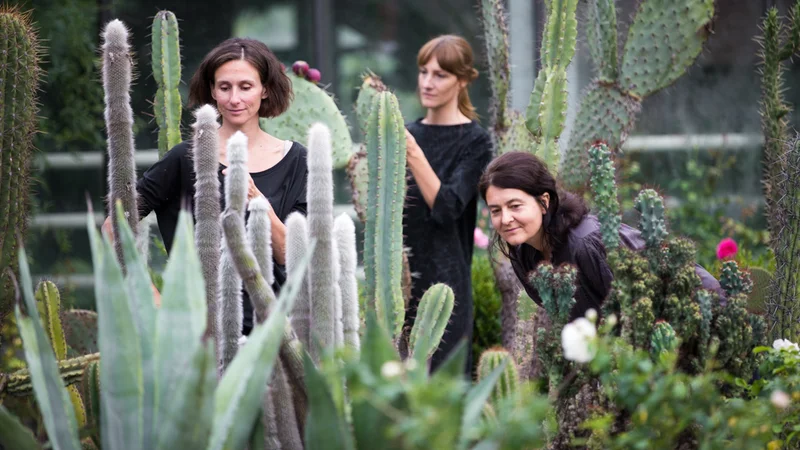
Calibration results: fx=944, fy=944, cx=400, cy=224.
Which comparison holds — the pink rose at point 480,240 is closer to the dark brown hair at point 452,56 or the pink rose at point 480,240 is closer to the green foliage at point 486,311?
the green foliage at point 486,311

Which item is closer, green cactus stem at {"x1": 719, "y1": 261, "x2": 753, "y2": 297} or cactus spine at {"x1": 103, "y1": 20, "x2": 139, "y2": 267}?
green cactus stem at {"x1": 719, "y1": 261, "x2": 753, "y2": 297}

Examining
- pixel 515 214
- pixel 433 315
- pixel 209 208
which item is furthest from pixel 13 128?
pixel 515 214

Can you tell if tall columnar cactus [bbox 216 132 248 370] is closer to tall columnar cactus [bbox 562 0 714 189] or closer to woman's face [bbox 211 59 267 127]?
woman's face [bbox 211 59 267 127]

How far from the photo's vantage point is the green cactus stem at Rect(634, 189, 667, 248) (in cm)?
243

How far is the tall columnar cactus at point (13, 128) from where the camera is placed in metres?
3.13

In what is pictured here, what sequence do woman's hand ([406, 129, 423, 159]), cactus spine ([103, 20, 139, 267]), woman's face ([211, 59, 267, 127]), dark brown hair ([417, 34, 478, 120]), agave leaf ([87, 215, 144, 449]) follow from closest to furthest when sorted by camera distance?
agave leaf ([87, 215, 144, 449]) < cactus spine ([103, 20, 139, 267]) < woman's face ([211, 59, 267, 127]) < woman's hand ([406, 129, 423, 159]) < dark brown hair ([417, 34, 478, 120])

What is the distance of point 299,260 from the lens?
2.53 meters

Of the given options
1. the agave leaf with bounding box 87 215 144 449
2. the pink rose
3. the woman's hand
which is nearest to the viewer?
the agave leaf with bounding box 87 215 144 449

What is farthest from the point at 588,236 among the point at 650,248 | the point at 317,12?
the point at 317,12

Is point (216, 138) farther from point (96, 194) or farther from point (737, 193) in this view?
point (737, 193)

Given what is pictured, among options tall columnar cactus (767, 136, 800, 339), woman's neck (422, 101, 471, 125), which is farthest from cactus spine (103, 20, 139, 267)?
tall columnar cactus (767, 136, 800, 339)

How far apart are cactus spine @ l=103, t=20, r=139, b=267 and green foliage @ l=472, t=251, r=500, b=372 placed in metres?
2.53

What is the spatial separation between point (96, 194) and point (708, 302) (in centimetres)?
481

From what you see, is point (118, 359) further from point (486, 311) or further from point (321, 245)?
point (486, 311)
